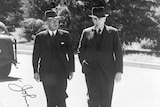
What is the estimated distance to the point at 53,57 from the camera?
294cm

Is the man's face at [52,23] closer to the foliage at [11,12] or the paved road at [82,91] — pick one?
the paved road at [82,91]

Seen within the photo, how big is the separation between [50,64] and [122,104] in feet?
4.04

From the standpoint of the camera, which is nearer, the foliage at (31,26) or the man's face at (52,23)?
the man's face at (52,23)

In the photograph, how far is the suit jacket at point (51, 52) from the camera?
2.93 meters

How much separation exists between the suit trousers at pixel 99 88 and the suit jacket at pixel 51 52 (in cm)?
20

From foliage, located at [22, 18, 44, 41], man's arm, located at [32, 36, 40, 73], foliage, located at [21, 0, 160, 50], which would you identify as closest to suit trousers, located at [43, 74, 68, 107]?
man's arm, located at [32, 36, 40, 73]

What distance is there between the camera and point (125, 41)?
25.1 feet

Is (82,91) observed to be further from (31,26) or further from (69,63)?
(69,63)

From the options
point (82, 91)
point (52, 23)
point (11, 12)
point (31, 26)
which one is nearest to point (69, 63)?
point (52, 23)

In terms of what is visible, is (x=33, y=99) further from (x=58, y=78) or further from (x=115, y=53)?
(x=115, y=53)

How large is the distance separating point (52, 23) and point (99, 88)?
2.29ft

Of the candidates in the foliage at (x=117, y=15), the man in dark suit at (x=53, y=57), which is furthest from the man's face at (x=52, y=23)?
the foliage at (x=117, y=15)

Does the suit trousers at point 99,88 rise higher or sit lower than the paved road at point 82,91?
higher

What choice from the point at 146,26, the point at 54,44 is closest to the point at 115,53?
the point at 54,44
